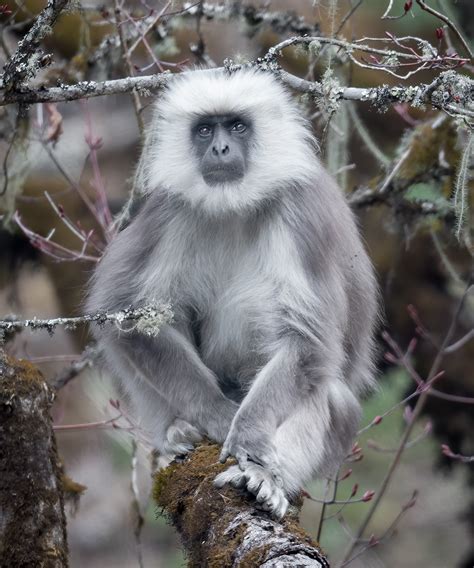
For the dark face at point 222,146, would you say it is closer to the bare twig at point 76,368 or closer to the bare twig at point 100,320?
the bare twig at point 100,320

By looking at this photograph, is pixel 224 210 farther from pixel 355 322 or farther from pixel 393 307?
pixel 393 307

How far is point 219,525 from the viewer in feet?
12.8

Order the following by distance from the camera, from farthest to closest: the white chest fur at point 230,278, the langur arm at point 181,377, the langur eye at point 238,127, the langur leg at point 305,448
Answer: the langur eye at point 238,127
the white chest fur at point 230,278
the langur arm at point 181,377
the langur leg at point 305,448

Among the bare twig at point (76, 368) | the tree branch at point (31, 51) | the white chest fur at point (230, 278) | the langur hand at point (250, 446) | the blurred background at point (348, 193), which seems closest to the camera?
the tree branch at point (31, 51)

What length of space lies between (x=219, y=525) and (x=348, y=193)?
4.43 m

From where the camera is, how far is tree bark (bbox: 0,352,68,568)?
3.80 meters

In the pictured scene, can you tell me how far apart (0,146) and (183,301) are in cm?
347

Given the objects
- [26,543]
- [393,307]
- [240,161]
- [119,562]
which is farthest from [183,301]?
[119,562]

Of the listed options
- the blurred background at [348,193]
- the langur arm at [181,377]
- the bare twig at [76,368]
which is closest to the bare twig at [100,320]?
the langur arm at [181,377]

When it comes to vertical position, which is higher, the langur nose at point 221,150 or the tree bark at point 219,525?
the langur nose at point 221,150

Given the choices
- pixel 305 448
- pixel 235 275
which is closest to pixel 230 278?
pixel 235 275

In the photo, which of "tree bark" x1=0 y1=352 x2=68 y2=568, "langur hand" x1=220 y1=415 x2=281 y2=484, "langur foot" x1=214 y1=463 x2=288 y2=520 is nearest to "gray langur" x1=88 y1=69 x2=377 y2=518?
"langur hand" x1=220 y1=415 x2=281 y2=484

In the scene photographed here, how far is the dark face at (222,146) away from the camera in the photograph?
5.25 metres

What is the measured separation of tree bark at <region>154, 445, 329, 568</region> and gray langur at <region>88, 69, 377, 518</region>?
12.1 inches
